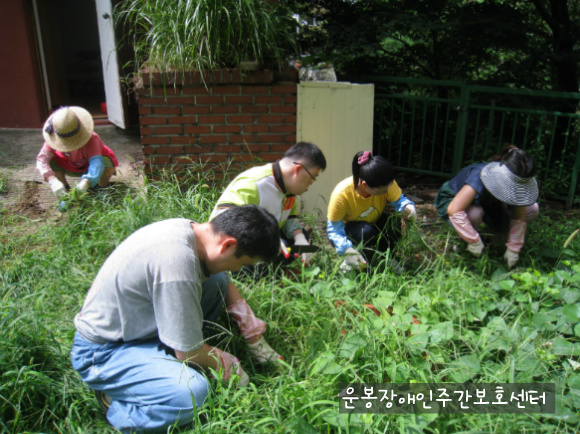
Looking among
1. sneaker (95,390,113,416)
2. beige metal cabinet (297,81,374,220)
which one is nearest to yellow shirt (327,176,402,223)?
beige metal cabinet (297,81,374,220)

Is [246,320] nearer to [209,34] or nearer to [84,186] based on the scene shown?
[84,186]

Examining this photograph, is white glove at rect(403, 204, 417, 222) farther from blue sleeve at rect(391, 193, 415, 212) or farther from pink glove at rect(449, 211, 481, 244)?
pink glove at rect(449, 211, 481, 244)

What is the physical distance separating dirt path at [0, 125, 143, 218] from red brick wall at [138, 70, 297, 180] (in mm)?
506

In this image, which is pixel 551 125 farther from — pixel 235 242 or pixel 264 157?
pixel 235 242

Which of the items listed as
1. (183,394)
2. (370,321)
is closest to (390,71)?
(370,321)

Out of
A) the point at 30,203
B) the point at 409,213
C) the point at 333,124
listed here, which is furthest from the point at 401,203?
the point at 30,203

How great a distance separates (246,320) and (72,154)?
2.62 m

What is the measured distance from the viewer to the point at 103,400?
2.20 m

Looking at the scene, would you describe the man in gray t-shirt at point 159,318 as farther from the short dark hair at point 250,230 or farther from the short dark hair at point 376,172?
the short dark hair at point 376,172

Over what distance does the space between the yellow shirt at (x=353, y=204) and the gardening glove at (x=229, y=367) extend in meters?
1.37

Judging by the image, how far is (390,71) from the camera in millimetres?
5816

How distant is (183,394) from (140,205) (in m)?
1.85

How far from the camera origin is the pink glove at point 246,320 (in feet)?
8.02

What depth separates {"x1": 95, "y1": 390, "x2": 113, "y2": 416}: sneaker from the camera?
7.19 ft
